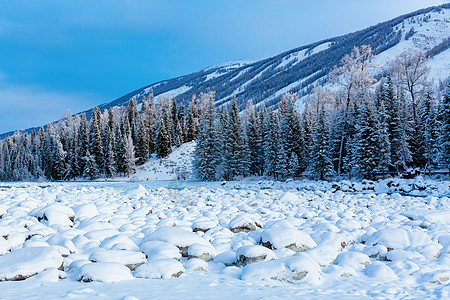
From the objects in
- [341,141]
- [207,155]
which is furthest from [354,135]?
[207,155]

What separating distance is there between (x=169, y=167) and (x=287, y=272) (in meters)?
52.8

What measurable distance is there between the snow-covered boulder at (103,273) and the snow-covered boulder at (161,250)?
0.88m

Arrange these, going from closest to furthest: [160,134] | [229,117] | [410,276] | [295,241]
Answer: [410,276], [295,241], [229,117], [160,134]

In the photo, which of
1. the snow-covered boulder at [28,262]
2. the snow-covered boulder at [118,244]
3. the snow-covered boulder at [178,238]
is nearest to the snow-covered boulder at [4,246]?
the snow-covered boulder at [28,262]

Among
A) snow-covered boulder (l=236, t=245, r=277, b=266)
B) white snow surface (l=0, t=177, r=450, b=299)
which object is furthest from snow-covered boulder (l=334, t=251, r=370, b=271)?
snow-covered boulder (l=236, t=245, r=277, b=266)

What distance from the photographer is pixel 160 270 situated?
14.8ft

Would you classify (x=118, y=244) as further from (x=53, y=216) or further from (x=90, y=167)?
(x=90, y=167)

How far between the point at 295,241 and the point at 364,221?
14.4 ft

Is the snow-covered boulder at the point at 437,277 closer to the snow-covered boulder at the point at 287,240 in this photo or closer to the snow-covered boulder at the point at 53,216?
the snow-covered boulder at the point at 287,240

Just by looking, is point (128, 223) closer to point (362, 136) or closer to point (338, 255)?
point (338, 255)

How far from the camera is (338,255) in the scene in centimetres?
572

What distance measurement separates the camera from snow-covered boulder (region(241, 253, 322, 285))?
439 cm

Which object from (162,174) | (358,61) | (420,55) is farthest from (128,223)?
(162,174)

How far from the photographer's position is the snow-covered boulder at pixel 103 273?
4086 mm
